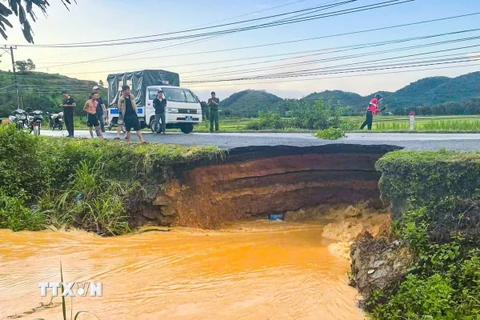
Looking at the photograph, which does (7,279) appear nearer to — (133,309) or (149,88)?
(133,309)

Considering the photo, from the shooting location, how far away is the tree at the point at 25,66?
64206 millimetres

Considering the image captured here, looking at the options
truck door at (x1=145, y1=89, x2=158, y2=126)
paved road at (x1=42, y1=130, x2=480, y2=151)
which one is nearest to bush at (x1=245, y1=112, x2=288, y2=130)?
truck door at (x1=145, y1=89, x2=158, y2=126)

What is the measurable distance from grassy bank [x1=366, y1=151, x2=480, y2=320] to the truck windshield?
12931mm

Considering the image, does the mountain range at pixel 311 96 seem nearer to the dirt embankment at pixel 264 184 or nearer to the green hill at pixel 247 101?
the green hill at pixel 247 101

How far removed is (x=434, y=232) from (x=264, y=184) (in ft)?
17.3

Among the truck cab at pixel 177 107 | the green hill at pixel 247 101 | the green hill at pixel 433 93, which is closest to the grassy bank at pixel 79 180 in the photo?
the truck cab at pixel 177 107

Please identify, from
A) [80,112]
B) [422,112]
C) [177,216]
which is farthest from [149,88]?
[80,112]

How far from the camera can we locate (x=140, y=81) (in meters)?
21.8

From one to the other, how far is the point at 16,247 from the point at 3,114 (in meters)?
37.8

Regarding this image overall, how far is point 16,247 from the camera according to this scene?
8234 mm

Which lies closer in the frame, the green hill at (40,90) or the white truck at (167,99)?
the white truck at (167,99)

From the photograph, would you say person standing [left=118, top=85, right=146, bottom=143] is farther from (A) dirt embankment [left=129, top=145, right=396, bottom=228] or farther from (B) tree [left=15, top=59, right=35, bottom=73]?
(B) tree [left=15, top=59, right=35, bottom=73]

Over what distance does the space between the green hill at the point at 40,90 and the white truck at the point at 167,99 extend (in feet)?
77.0

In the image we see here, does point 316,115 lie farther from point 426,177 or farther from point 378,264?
point 378,264
